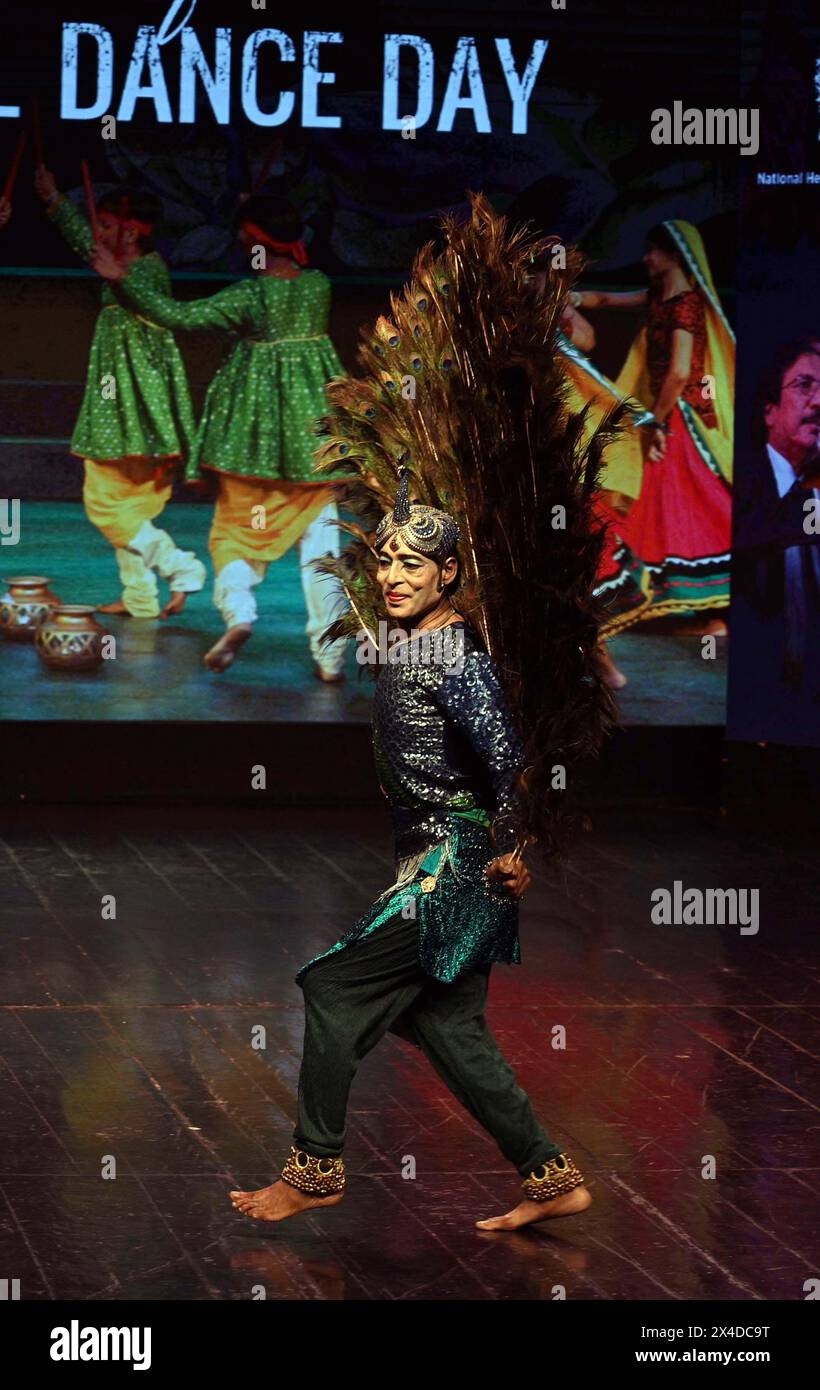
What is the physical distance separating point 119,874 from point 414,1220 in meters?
4.89

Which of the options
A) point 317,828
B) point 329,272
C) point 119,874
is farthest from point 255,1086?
point 329,272

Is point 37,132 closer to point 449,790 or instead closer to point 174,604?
point 174,604

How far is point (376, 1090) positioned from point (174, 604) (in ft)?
19.1

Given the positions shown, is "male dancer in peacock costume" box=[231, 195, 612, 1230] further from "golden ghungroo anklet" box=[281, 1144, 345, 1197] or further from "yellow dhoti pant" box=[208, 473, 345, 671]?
"yellow dhoti pant" box=[208, 473, 345, 671]

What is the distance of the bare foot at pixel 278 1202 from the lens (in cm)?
544

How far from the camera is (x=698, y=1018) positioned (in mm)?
7910

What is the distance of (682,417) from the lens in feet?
40.7

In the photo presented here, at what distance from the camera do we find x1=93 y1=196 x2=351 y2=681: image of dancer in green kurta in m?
12.2

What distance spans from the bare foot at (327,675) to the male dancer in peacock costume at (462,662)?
20.2 feet

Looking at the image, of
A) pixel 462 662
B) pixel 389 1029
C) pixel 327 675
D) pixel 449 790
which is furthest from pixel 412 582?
pixel 327 675

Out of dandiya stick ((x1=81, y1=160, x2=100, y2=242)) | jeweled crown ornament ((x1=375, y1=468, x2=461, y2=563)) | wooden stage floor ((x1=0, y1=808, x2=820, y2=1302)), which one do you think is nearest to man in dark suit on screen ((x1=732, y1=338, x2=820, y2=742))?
wooden stage floor ((x1=0, y1=808, x2=820, y2=1302))

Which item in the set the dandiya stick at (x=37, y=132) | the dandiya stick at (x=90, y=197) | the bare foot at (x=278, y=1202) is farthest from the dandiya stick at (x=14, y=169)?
the bare foot at (x=278, y=1202)

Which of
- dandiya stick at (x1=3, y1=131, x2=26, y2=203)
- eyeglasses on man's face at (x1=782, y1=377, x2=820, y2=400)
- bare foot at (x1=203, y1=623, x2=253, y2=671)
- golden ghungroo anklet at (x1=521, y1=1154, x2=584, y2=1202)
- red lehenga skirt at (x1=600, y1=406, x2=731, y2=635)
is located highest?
dandiya stick at (x1=3, y1=131, x2=26, y2=203)

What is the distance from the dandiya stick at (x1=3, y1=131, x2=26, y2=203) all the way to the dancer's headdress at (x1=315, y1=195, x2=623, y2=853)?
6652 mm
